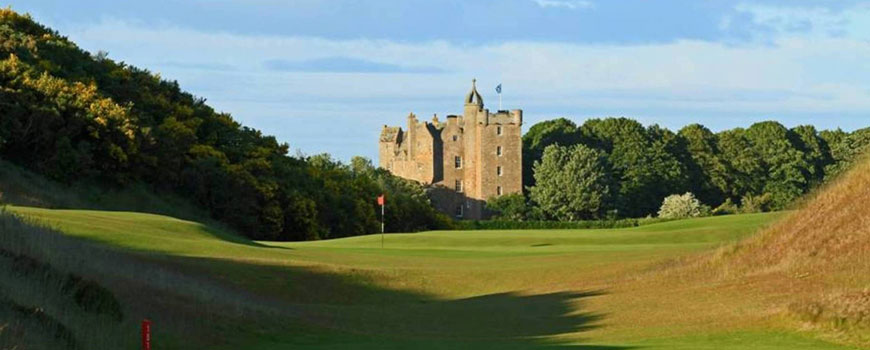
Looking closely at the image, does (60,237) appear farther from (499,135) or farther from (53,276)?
(499,135)

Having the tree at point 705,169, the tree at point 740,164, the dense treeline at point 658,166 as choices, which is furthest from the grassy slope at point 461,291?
the tree at point 740,164

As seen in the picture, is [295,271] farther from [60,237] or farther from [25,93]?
[25,93]

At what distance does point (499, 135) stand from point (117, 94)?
80.7 meters

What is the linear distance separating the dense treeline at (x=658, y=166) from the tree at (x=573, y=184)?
3.4 inches

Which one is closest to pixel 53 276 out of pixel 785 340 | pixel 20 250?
pixel 20 250

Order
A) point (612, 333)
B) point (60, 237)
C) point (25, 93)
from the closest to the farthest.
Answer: point (612, 333), point (60, 237), point (25, 93)

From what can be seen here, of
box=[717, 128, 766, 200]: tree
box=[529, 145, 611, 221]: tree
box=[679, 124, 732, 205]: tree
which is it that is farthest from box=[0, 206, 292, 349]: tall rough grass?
box=[717, 128, 766, 200]: tree

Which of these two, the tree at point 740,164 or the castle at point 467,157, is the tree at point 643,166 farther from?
the castle at point 467,157

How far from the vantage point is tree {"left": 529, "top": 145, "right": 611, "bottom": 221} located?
12512 centimetres

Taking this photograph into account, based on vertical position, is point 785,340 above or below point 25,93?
below

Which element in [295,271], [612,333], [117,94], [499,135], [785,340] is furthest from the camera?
[499,135]

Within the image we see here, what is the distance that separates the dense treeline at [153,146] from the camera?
2101 inches

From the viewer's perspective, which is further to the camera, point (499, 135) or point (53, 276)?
point (499, 135)

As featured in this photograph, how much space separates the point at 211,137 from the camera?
218ft
